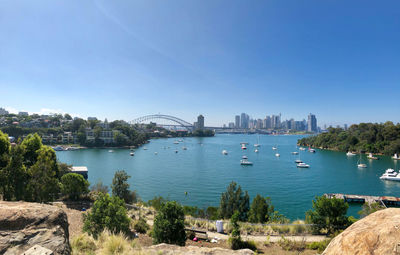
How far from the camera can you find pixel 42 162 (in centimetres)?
1195

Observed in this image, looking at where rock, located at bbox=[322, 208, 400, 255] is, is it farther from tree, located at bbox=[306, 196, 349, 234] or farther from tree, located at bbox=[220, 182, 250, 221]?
tree, located at bbox=[220, 182, 250, 221]

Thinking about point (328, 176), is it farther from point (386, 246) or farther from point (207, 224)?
point (386, 246)

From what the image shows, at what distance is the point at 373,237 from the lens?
6.62 ft

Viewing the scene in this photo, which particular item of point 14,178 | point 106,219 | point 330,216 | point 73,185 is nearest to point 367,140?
point 330,216

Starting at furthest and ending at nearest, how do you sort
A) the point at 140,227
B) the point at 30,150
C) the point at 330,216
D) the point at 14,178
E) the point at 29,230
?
1. the point at 30,150
2. the point at 14,178
3. the point at 330,216
4. the point at 140,227
5. the point at 29,230

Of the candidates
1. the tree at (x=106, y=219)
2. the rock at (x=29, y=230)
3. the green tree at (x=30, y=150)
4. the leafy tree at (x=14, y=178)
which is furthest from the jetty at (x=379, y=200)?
the green tree at (x=30, y=150)

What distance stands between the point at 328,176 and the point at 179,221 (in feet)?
99.9

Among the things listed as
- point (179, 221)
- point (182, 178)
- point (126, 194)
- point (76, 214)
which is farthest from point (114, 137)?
point (179, 221)

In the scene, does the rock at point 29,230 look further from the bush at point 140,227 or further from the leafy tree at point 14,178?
the leafy tree at point 14,178

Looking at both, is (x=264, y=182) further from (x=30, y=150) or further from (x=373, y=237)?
(x=373, y=237)

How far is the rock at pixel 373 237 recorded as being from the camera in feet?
6.22

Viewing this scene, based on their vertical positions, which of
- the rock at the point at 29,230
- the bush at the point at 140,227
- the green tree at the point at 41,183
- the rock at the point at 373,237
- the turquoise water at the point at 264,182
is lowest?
the turquoise water at the point at 264,182

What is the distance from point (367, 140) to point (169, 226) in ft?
214

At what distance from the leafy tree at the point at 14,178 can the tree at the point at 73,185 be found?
238 centimetres
